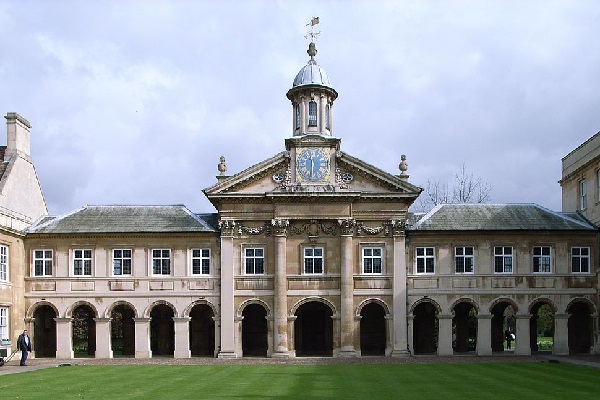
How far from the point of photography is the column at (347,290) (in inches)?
1998

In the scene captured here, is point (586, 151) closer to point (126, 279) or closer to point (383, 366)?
point (383, 366)

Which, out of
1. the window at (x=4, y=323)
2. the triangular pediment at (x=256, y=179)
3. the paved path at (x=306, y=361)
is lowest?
the paved path at (x=306, y=361)

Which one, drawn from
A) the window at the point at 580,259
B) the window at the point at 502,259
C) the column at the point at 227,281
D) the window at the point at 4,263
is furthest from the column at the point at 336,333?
the window at the point at 4,263

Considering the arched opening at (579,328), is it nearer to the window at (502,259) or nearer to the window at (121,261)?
the window at (502,259)

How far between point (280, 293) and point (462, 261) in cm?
1121

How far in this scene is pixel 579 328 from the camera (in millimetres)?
54344

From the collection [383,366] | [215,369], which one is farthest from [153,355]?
[383,366]

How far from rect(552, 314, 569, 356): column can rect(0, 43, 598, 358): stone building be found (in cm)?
6

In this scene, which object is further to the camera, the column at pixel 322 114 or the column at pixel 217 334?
the column at pixel 322 114

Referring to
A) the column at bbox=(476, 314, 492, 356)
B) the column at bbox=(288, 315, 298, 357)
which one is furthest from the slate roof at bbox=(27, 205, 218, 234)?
the column at bbox=(476, 314, 492, 356)

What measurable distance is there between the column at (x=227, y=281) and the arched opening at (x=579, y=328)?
68.4 feet

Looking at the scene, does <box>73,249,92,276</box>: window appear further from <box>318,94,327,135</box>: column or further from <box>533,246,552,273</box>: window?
<box>533,246,552,273</box>: window

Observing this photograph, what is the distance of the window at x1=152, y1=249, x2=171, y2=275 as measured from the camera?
52375 millimetres

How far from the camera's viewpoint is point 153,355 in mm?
54562
